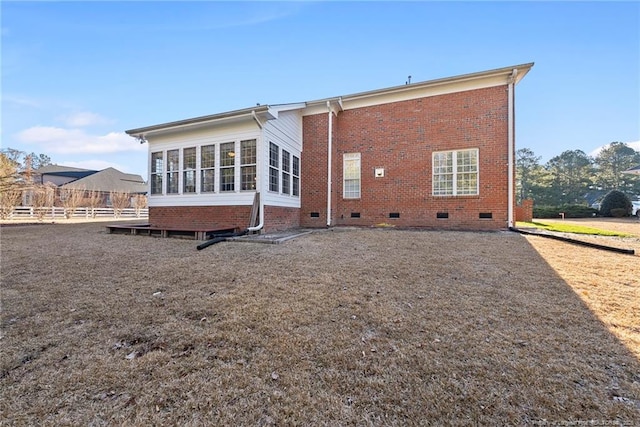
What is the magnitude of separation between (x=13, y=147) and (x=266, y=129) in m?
37.7

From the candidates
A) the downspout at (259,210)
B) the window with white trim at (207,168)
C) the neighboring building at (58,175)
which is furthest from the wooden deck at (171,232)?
the neighboring building at (58,175)

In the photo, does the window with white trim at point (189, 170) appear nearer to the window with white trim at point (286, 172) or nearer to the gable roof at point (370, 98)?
the gable roof at point (370, 98)

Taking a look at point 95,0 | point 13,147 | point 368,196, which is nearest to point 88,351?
point 368,196

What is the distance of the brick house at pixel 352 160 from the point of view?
893cm

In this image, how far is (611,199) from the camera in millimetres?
18750

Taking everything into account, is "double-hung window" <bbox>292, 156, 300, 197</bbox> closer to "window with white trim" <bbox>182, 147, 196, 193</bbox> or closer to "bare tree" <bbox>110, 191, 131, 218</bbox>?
"window with white trim" <bbox>182, 147, 196, 193</bbox>

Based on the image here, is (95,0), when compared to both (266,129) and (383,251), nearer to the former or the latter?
→ (266,129)

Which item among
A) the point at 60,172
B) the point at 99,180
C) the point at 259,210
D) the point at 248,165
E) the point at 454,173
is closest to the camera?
the point at 259,210

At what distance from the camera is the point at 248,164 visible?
879 centimetres

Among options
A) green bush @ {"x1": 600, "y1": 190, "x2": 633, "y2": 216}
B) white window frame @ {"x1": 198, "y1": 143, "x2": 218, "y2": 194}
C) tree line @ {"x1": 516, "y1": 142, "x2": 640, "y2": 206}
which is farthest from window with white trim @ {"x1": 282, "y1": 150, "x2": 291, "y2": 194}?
tree line @ {"x1": 516, "y1": 142, "x2": 640, "y2": 206}

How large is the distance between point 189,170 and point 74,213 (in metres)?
18.0

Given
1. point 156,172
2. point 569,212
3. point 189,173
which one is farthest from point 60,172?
point 569,212

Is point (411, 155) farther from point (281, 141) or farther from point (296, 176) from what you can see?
point (281, 141)

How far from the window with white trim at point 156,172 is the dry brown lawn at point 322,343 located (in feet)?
18.5
